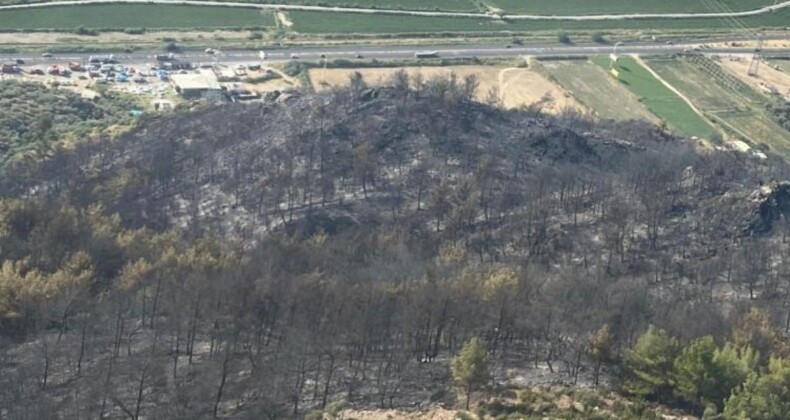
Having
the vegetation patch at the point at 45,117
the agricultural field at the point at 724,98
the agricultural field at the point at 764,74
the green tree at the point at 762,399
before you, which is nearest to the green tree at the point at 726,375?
the green tree at the point at 762,399

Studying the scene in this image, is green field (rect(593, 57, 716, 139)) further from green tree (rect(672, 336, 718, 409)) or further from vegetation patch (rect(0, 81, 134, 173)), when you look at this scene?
green tree (rect(672, 336, 718, 409))

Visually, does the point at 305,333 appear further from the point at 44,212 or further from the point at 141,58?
the point at 141,58

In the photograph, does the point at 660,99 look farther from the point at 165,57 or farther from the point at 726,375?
the point at 726,375

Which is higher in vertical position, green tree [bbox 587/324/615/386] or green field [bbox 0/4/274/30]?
green field [bbox 0/4/274/30]

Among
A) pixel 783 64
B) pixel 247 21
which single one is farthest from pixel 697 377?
pixel 247 21

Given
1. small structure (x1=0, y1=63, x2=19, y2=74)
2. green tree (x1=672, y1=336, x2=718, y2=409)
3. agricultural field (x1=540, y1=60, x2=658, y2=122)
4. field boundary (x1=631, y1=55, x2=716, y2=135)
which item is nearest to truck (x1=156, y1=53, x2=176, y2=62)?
small structure (x1=0, y1=63, x2=19, y2=74)

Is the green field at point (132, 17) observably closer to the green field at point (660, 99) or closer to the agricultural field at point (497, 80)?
the agricultural field at point (497, 80)
